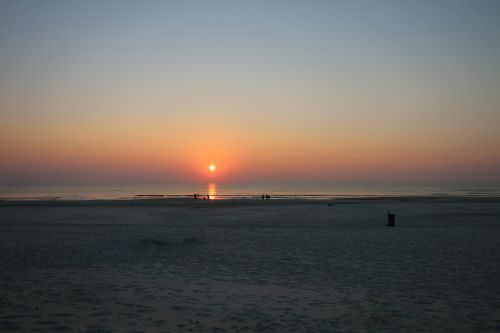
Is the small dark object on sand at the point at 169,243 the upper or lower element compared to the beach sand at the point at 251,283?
upper

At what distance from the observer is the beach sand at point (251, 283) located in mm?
8797

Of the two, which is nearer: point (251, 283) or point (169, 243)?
point (251, 283)

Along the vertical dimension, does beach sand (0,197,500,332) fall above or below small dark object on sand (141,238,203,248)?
below

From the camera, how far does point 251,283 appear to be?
40.4 feet

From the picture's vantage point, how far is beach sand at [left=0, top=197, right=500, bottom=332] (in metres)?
8.80

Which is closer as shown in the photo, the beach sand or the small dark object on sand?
the beach sand

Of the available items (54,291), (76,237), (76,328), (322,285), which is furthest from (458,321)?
(76,237)

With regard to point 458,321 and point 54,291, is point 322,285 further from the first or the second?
point 54,291

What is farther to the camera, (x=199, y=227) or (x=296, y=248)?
(x=199, y=227)

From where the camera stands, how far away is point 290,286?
11.9m

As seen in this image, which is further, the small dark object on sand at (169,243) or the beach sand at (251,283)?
the small dark object on sand at (169,243)

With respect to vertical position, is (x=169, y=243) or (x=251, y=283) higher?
(x=169, y=243)

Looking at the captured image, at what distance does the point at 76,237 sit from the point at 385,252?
52.8 feet

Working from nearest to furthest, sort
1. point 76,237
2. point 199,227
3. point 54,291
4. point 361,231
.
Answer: point 54,291
point 76,237
point 361,231
point 199,227
